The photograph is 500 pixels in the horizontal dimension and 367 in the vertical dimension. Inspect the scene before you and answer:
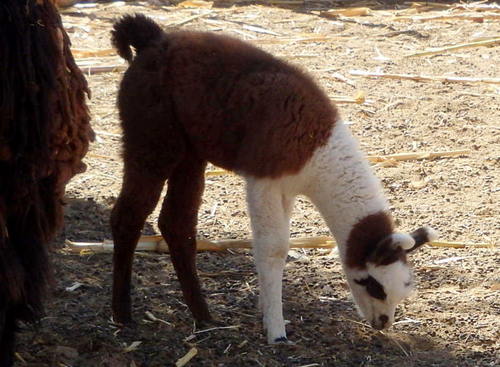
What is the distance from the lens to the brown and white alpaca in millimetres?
5242

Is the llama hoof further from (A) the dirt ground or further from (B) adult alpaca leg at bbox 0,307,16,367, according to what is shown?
(B) adult alpaca leg at bbox 0,307,16,367

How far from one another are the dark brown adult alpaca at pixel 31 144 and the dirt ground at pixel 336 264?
48 cm

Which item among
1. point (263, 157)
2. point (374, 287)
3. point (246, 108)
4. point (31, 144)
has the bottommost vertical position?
point (374, 287)

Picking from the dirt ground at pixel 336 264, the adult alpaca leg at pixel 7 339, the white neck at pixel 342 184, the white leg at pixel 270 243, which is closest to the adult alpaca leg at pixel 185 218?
the dirt ground at pixel 336 264

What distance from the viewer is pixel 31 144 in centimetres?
382

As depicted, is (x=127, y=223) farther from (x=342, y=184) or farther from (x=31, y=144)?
(x=31, y=144)

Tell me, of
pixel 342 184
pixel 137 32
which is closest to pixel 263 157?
pixel 342 184

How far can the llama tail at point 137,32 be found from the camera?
5527 mm

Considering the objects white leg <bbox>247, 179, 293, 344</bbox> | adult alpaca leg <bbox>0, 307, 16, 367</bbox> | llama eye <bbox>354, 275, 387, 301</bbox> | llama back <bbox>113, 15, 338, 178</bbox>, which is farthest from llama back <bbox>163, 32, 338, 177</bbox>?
adult alpaca leg <bbox>0, 307, 16, 367</bbox>

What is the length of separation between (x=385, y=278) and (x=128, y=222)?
1423 millimetres

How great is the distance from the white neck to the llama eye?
9.1 inches

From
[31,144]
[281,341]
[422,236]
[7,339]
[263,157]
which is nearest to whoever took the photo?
[31,144]

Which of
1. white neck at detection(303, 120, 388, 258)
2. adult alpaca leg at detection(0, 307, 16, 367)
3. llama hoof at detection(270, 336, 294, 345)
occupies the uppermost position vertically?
white neck at detection(303, 120, 388, 258)

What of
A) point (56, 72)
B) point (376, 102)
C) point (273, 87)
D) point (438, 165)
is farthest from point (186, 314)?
point (376, 102)
